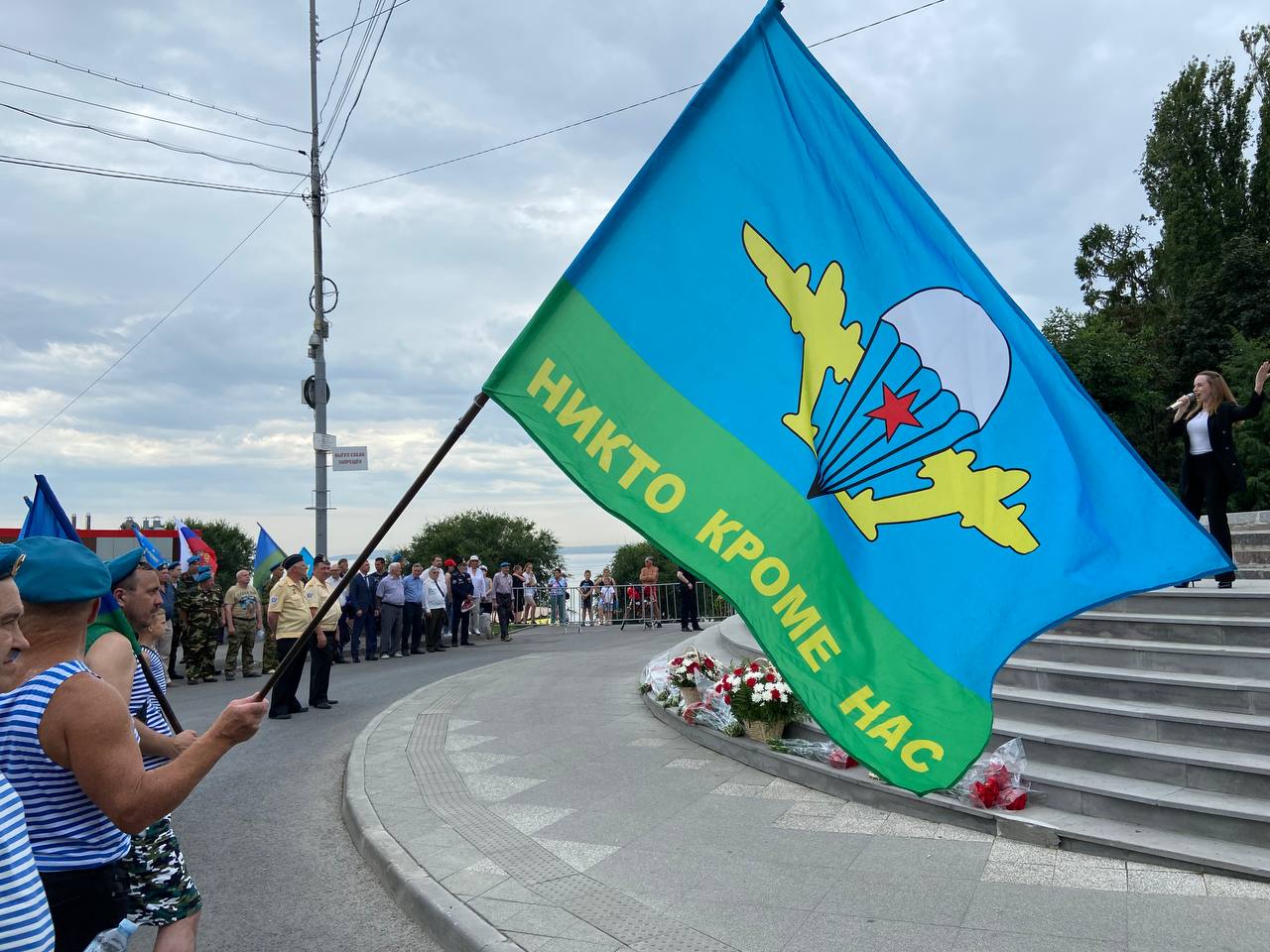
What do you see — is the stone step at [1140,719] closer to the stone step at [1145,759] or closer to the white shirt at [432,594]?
the stone step at [1145,759]

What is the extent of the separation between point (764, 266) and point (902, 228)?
50cm

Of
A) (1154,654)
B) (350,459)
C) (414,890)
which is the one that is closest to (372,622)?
(350,459)

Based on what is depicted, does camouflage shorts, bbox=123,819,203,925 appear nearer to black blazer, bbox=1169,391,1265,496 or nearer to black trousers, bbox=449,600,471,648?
black blazer, bbox=1169,391,1265,496

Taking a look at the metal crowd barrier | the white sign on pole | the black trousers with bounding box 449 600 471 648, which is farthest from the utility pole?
the metal crowd barrier

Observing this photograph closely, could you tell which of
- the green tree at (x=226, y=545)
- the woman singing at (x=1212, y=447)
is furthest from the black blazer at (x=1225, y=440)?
the green tree at (x=226, y=545)

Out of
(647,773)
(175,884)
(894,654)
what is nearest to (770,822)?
(647,773)

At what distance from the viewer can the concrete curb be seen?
4500 millimetres

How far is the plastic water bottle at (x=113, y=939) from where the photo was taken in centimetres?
292

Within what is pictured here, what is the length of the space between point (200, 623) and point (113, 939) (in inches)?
503

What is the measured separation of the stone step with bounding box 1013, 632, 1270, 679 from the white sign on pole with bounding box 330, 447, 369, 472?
12696 millimetres

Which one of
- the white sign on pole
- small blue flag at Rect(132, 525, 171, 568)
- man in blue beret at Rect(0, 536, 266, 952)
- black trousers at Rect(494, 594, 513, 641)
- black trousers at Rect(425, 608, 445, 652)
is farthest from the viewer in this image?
black trousers at Rect(494, 594, 513, 641)

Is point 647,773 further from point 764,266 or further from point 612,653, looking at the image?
point 612,653

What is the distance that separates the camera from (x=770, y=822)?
6125mm

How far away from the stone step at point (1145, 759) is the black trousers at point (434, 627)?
1494 centimetres
